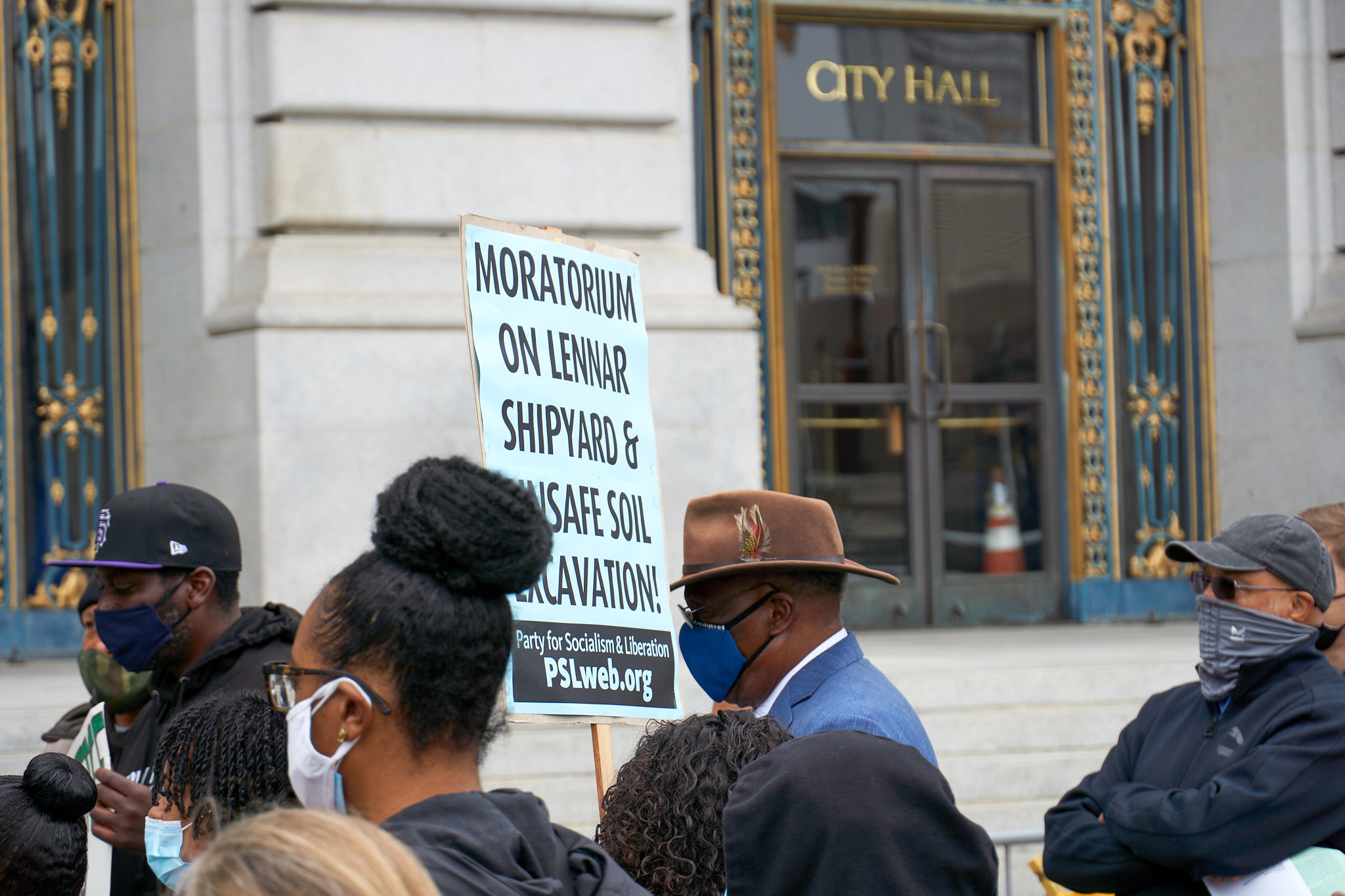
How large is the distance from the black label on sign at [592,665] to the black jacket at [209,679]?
1.94 ft

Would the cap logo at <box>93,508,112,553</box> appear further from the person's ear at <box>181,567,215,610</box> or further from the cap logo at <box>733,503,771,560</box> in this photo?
the cap logo at <box>733,503,771,560</box>

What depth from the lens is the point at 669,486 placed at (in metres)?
7.25

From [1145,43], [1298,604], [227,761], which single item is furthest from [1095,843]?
[1145,43]

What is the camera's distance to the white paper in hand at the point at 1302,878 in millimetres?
3293

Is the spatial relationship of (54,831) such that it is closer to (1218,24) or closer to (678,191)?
(678,191)

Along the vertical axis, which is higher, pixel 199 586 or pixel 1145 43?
pixel 1145 43

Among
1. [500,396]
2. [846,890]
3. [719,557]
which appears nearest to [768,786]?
[846,890]

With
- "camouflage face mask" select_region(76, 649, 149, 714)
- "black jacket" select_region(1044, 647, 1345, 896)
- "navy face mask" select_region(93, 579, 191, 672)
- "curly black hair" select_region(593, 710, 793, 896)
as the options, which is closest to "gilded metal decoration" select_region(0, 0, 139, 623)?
"camouflage face mask" select_region(76, 649, 149, 714)

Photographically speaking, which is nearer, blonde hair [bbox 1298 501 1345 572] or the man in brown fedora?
the man in brown fedora

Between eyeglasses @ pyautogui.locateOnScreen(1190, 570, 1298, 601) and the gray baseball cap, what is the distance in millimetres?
35

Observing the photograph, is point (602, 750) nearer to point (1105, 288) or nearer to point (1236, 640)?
point (1236, 640)

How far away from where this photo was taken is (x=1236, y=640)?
11.5ft

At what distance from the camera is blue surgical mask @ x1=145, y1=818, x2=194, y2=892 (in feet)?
9.14

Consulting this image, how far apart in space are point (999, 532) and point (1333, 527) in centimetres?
574
